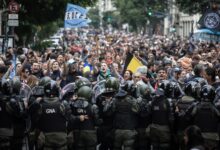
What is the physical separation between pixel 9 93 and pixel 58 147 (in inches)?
50.3

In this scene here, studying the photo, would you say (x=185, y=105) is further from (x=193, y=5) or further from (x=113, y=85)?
(x=193, y=5)

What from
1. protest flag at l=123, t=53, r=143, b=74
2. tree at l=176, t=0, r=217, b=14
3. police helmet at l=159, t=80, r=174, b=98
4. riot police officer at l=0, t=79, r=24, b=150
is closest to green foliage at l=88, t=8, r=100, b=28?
tree at l=176, t=0, r=217, b=14

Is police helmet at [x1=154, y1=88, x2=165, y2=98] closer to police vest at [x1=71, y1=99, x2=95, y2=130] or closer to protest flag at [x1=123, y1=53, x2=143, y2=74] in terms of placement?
police vest at [x1=71, y1=99, x2=95, y2=130]

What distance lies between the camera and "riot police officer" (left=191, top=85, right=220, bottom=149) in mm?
13008

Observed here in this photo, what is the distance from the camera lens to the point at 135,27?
9938 cm

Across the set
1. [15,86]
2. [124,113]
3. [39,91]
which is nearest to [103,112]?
[124,113]

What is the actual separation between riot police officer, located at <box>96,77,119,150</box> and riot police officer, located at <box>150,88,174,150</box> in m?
0.75

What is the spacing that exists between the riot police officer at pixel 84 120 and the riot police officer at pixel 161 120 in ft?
3.84

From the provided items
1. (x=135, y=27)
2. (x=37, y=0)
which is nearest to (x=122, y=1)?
(x=135, y=27)

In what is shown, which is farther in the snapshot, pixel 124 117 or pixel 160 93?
pixel 160 93

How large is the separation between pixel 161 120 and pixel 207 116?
44.6 inches

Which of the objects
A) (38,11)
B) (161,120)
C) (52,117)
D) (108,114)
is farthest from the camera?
(38,11)

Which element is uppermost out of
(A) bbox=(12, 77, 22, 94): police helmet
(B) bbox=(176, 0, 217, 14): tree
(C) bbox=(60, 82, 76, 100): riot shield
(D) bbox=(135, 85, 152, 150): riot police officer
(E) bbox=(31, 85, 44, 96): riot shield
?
(B) bbox=(176, 0, 217, 14): tree

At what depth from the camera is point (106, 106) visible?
13.6m
